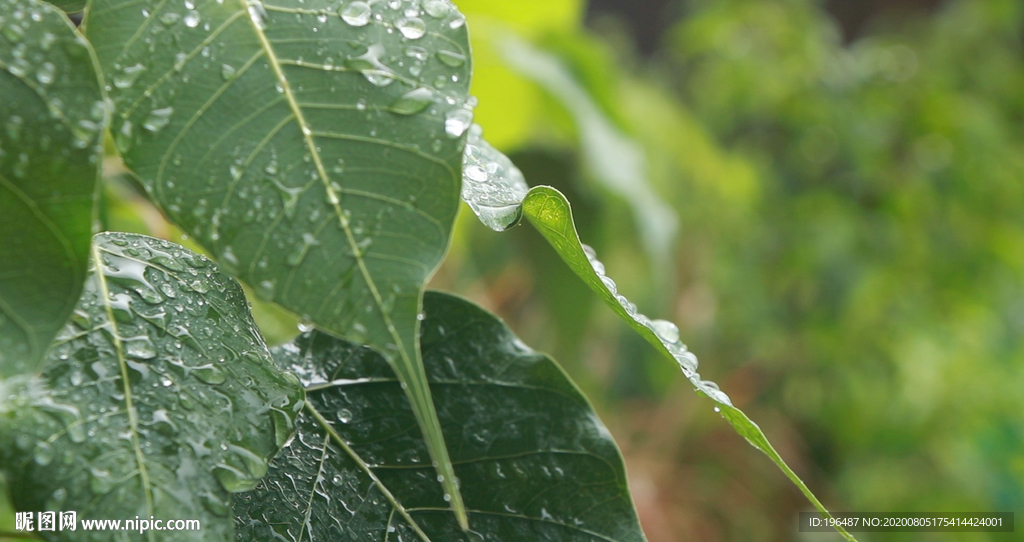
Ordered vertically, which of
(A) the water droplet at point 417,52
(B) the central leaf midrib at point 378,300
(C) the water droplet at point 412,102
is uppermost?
(A) the water droplet at point 417,52

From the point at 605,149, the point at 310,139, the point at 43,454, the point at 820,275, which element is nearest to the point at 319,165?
the point at 310,139

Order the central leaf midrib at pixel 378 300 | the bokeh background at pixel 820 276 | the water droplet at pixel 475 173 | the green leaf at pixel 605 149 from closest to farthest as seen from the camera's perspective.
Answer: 1. the central leaf midrib at pixel 378 300
2. the water droplet at pixel 475 173
3. the green leaf at pixel 605 149
4. the bokeh background at pixel 820 276

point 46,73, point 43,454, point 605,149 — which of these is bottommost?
point 605,149

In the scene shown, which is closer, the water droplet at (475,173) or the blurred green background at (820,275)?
the water droplet at (475,173)

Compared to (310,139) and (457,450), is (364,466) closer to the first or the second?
(457,450)

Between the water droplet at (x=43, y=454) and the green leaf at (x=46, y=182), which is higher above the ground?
the green leaf at (x=46, y=182)

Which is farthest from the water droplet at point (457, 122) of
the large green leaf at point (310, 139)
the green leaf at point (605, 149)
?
the green leaf at point (605, 149)

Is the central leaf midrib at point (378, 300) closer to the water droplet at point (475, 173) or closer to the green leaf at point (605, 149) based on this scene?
the water droplet at point (475, 173)
